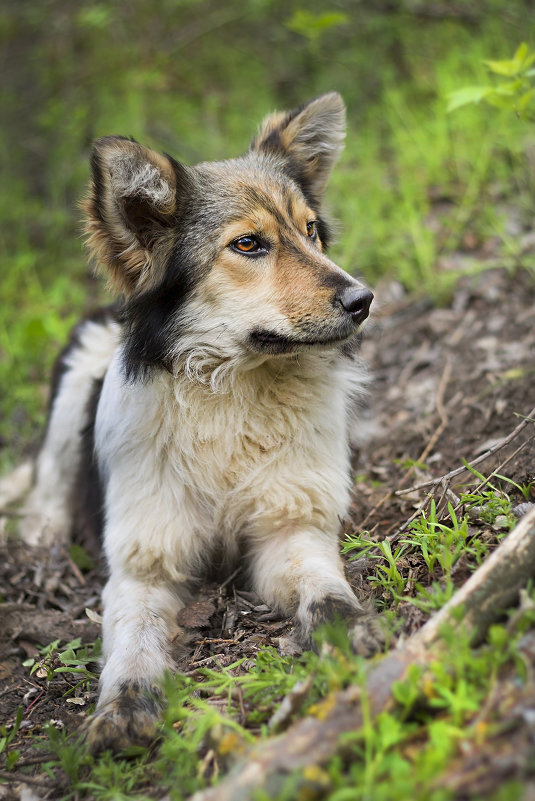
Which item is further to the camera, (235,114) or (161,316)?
(235,114)

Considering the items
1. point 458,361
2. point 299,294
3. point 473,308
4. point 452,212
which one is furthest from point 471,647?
point 452,212

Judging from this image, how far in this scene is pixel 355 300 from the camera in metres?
2.98

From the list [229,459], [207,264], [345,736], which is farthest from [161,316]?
[345,736]

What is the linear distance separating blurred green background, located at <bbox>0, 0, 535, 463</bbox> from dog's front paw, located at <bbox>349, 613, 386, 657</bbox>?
3927mm

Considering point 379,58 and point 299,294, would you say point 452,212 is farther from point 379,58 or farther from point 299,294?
point 299,294

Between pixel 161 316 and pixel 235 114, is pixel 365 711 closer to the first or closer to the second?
pixel 161 316

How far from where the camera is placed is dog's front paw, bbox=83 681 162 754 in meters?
2.26

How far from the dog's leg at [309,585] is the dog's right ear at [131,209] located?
1.32m

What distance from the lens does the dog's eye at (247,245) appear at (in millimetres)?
3201

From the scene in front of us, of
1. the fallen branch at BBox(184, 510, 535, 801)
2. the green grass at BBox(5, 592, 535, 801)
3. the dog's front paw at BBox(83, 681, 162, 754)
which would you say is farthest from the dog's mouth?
the dog's front paw at BBox(83, 681, 162, 754)

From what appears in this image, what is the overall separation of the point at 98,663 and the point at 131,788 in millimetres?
877

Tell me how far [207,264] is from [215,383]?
53 centimetres

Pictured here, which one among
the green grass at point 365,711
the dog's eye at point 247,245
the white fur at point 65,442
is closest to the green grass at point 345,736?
the green grass at point 365,711

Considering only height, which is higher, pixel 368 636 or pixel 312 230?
pixel 312 230
